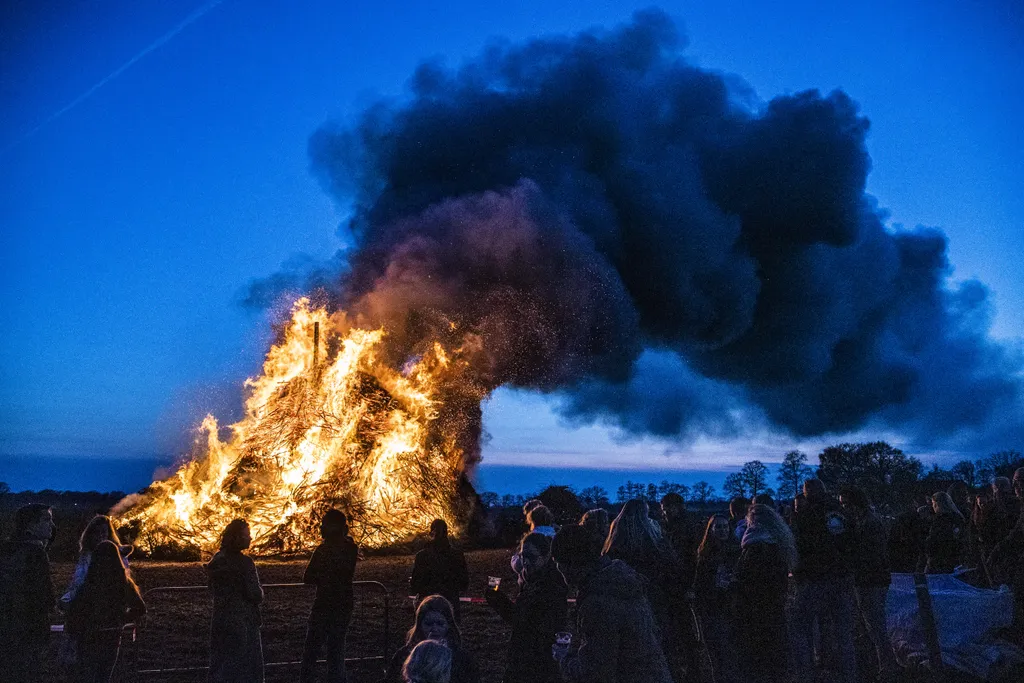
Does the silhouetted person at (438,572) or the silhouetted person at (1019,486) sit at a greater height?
the silhouetted person at (1019,486)

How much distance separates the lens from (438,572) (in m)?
7.21

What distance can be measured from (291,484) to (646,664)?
15875mm

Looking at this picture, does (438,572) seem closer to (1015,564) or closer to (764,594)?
(764,594)

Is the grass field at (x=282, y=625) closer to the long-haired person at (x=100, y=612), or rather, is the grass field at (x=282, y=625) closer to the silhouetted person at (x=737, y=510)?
the long-haired person at (x=100, y=612)

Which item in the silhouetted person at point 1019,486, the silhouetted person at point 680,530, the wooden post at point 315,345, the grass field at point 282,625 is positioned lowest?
the grass field at point 282,625

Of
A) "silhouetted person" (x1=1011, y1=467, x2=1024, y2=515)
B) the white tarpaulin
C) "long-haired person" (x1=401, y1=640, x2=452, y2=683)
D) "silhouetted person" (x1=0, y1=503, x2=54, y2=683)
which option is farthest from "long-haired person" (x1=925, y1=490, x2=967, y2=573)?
"silhouetted person" (x1=0, y1=503, x2=54, y2=683)

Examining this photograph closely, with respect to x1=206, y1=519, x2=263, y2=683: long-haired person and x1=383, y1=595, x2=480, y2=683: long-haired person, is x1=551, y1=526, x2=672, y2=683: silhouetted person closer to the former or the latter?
x1=383, y1=595, x2=480, y2=683: long-haired person

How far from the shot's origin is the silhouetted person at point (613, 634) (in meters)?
4.15

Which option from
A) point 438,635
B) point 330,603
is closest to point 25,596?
point 330,603

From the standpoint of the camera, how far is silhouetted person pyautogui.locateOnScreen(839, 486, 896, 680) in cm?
768

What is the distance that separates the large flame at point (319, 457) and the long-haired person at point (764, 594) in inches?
535

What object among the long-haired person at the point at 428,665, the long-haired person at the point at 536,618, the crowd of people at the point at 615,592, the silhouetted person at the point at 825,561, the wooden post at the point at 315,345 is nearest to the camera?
the long-haired person at the point at 428,665

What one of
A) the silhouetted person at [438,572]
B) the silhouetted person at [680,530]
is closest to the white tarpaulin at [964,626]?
the silhouetted person at [680,530]

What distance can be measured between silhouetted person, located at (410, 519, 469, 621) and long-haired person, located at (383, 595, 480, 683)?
258cm
